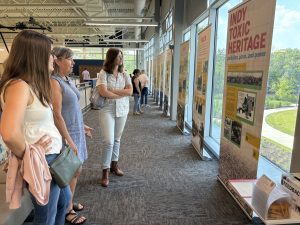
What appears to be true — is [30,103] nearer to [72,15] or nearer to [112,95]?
[112,95]

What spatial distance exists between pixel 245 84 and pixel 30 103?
184 cm

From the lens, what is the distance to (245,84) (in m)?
2.37

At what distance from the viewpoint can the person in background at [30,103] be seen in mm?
1145

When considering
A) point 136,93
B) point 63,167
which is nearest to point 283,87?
point 63,167

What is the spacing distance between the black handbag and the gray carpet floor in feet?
3.42

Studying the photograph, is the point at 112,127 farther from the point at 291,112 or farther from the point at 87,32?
the point at 87,32

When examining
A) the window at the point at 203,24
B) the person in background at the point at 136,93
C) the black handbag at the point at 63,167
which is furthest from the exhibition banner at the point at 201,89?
the person in background at the point at 136,93

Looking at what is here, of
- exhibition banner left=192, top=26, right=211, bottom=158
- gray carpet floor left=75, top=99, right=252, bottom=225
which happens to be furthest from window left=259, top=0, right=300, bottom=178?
exhibition banner left=192, top=26, right=211, bottom=158

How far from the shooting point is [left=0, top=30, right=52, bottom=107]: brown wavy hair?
1.24 metres

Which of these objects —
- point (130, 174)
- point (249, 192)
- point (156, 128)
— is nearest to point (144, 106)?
point (156, 128)

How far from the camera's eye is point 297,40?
231cm

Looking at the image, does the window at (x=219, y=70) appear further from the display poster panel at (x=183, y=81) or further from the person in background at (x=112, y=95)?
the person in background at (x=112, y=95)

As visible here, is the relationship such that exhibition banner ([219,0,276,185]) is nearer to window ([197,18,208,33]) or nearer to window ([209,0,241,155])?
window ([209,0,241,155])

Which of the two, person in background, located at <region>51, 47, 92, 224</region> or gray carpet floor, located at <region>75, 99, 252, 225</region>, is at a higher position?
person in background, located at <region>51, 47, 92, 224</region>
